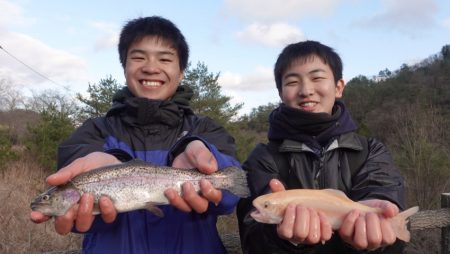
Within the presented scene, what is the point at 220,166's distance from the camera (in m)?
3.02

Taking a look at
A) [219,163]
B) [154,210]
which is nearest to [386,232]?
[219,163]

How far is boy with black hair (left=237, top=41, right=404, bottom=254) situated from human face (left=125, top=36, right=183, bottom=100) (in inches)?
34.1

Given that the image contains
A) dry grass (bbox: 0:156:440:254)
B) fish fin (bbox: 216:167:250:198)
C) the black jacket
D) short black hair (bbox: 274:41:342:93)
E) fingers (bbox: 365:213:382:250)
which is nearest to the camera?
fingers (bbox: 365:213:382:250)

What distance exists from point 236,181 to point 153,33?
1.45 m

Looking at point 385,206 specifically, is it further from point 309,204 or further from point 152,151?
point 152,151

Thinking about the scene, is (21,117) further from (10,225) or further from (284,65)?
(284,65)

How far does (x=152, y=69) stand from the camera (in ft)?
10.9

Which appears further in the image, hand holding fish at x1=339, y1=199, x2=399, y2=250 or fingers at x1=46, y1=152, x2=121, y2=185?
fingers at x1=46, y1=152, x2=121, y2=185

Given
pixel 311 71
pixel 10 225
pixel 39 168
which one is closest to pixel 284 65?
pixel 311 71

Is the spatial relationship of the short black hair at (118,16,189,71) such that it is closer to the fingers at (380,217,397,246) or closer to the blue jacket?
the blue jacket

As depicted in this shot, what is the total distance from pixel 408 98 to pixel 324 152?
142 feet

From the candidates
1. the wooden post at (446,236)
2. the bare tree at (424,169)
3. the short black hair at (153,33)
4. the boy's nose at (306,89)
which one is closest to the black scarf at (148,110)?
the short black hair at (153,33)

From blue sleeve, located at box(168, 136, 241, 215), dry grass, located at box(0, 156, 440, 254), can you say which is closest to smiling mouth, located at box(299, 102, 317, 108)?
blue sleeve, located at box(168, 136, 241, 215)

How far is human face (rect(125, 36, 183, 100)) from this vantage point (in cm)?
338
